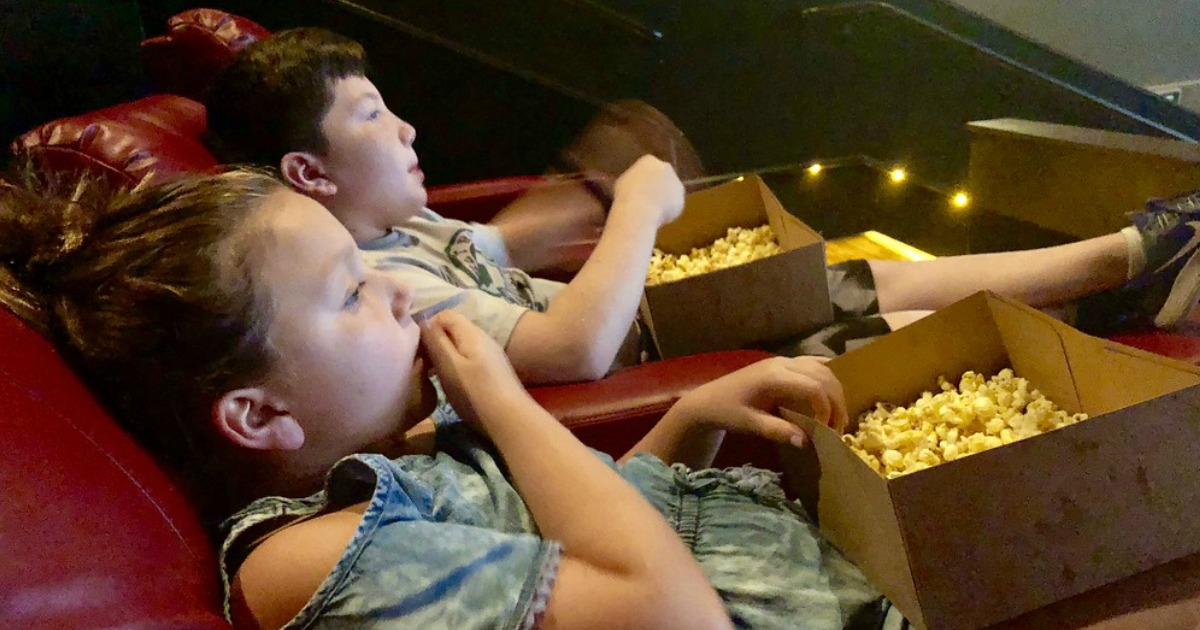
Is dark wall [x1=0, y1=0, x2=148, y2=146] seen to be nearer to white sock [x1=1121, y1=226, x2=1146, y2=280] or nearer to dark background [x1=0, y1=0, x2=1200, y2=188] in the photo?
dark background [x1=0, y1=0, x2=1200, y2=188]

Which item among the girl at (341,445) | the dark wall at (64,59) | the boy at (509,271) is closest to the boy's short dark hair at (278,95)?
the boy at (509,271)

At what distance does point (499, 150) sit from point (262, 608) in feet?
7.76

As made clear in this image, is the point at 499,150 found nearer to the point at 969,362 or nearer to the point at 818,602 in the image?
the point at 969,362

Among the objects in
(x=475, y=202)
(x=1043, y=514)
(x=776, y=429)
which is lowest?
(x=475, y=202)

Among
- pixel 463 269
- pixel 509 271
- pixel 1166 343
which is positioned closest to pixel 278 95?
pixel 463 269

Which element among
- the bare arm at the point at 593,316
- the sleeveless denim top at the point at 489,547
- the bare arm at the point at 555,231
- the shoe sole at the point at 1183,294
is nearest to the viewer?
the sleeveless denim top at the point at 489,547

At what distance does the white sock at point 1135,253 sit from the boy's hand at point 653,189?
74 cm

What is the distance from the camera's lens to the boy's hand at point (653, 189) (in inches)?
55.9

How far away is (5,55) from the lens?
1938mm

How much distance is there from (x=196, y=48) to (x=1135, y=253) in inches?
67.3

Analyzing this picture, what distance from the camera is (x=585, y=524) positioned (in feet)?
2.34

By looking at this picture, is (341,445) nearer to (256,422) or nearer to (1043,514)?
(256,422)

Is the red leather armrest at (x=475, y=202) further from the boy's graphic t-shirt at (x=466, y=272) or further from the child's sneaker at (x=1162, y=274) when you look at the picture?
the child's sneaker at (x=1162, y=274)

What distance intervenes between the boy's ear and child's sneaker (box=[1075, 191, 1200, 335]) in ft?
4.13
